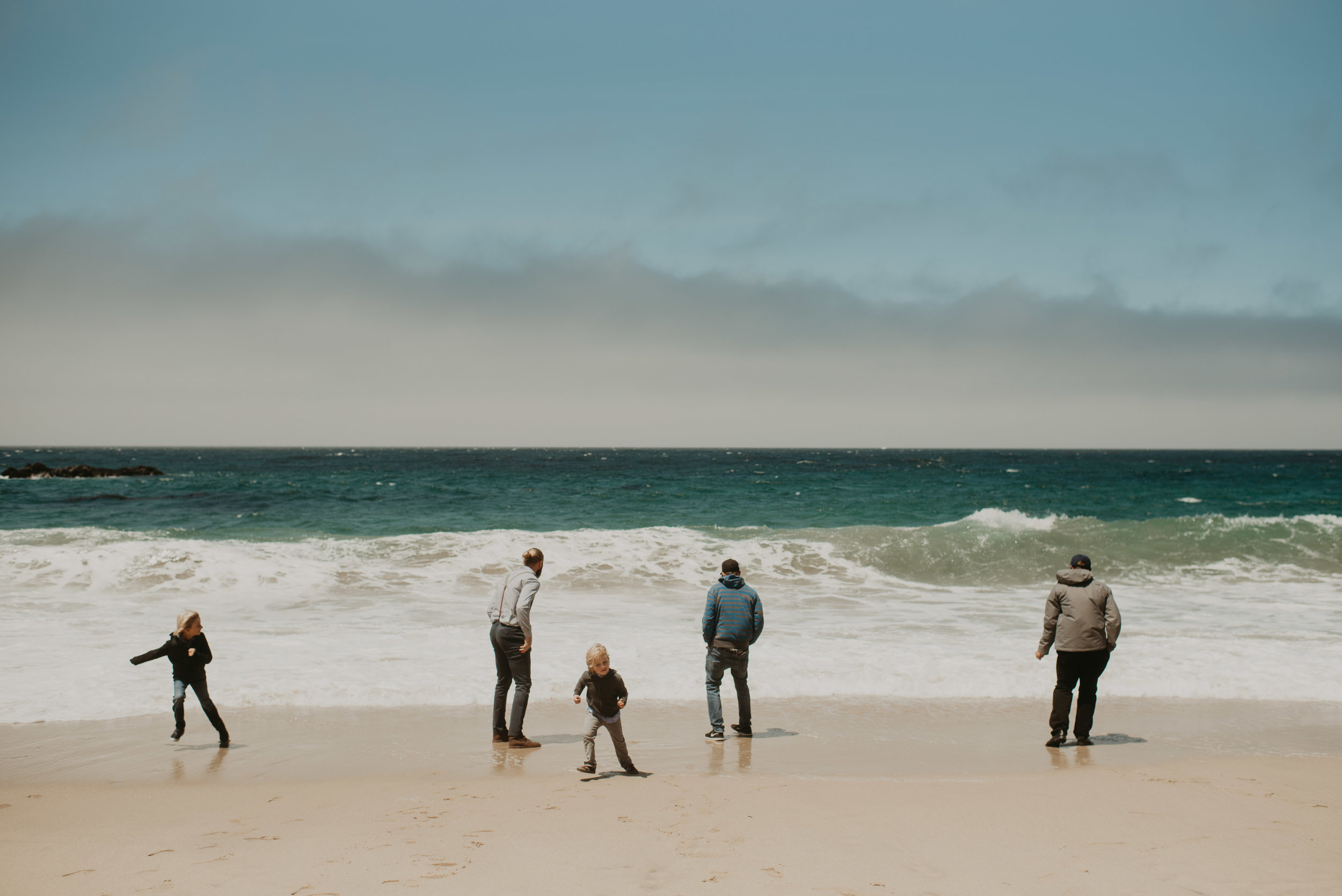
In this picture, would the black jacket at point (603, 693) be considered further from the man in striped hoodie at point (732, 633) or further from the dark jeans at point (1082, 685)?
the dark jeans at point (1082, 685)

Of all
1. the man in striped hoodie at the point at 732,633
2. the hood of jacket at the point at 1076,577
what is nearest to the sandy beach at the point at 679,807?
the man in striped hoodie at the point at 732,633

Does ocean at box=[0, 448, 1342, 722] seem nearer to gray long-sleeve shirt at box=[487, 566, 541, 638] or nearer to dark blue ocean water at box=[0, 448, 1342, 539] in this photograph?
dark blue ocean water at box=[0, 448, 1342, 539]

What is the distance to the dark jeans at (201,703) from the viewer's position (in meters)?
7.42

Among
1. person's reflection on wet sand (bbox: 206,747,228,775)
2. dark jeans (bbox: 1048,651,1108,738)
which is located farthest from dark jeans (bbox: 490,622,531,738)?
dark jeans (bbox: 1048,651,1108,738)

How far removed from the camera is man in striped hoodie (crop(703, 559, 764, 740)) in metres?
8.04

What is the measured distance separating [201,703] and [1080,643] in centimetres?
825

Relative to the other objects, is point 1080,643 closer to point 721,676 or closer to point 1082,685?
point 1082,685

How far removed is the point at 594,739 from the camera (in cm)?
681

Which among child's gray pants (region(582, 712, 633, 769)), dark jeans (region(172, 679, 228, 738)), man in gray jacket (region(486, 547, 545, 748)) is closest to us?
child's gray pants (region(582, 712, 633, 769))

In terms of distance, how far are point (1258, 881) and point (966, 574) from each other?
15318 millimetres

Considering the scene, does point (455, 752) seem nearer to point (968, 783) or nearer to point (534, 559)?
point (534, 559)

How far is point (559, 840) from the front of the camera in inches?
211

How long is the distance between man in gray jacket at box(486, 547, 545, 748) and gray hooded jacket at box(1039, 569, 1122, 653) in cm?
488

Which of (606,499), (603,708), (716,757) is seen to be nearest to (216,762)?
(603,708)
